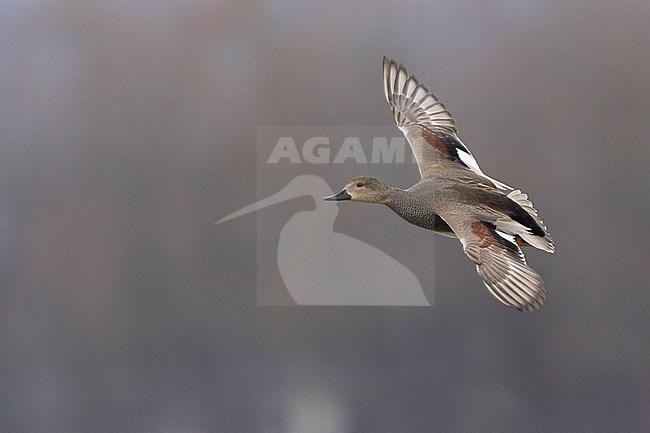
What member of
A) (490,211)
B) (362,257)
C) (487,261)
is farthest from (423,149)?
(362,257)

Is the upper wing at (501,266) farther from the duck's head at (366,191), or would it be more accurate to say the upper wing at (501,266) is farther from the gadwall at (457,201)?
the duck's head at (366,191)

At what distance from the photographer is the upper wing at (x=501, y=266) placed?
1.10 m

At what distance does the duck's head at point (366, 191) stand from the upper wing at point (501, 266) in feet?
0.73

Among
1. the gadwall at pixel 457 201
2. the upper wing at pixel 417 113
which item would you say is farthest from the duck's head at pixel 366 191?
the upper wing at pixel 417 113

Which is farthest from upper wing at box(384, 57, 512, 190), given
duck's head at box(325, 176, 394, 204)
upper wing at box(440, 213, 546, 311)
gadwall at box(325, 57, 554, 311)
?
upper wing at box(440, 213, 546, 311)

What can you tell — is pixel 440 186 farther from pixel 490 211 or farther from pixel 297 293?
pixel 297 293

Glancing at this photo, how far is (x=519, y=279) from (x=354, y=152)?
1.05 metres

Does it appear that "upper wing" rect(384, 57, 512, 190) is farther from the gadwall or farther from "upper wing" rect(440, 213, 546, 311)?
"upper wing" rect(440, 213, 546, 311)

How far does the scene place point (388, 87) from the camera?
1.62m

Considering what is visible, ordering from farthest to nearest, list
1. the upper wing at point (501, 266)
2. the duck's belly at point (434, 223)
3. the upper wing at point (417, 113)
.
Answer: the upper wing at point (417, 113) → the duck's belly at point (434, 223) → the upper wing at point (501, 266)

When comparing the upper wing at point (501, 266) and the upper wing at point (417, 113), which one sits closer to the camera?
the upper wing at point (501, 266)

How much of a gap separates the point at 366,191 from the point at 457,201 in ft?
0.69

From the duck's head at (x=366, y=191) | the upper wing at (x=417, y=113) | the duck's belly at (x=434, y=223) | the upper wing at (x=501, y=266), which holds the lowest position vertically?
the upper wing at (x=501, y=266)

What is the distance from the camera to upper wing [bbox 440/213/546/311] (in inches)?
43.2
